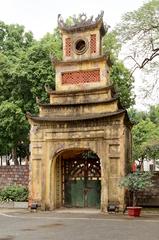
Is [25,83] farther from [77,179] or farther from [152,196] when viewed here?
[152,196]

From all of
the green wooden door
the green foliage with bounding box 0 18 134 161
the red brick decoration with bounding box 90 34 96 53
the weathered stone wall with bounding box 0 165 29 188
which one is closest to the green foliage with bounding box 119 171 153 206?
the green wooden door

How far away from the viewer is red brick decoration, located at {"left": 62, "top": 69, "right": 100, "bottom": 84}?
23234mm

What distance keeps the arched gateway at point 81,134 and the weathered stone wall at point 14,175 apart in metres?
2.99

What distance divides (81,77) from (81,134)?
11.1 feet

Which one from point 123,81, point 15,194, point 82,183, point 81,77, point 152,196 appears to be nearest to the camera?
point 152,196

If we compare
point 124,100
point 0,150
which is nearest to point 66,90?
point 124,100

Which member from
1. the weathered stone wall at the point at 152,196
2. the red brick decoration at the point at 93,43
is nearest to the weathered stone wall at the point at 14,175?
the weathered stone wall at the point at 152,196

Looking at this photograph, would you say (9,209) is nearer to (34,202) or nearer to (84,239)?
(34,202)

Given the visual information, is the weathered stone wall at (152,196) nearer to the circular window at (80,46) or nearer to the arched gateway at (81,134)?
the arched gateway at (81,134)

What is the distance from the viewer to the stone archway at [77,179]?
75.6 feet

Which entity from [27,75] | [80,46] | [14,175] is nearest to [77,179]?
[14,175]

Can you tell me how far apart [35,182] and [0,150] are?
1386 cm

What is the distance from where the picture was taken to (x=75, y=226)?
51.5ft

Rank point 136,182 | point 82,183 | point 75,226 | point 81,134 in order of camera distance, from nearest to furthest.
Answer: point 75,226, point 136,182, point 81,134, point 82,183
